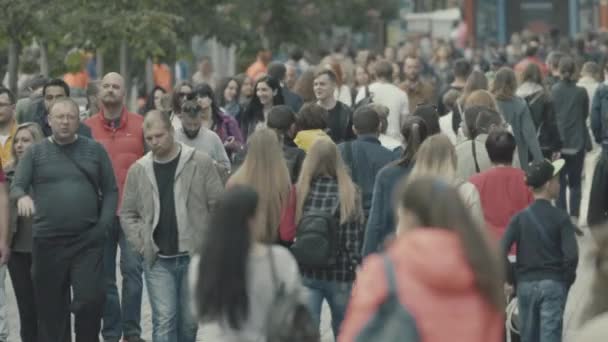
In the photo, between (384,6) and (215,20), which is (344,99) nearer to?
(215,20)

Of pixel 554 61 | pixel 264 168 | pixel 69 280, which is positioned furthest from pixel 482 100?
pixel 554 61

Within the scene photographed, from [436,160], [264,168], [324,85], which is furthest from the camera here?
[324,85]

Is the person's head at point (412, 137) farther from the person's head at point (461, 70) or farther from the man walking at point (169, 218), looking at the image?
the person's head at point (461, 70)

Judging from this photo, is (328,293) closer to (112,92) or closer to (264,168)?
(264,168)

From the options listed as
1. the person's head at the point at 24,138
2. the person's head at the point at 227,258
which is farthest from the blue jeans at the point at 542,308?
the person's head at the point at 227,258

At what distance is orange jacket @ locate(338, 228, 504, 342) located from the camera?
625cm

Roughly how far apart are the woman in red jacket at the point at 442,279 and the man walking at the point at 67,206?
532 centimetres

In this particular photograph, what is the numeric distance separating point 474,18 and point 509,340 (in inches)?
1527

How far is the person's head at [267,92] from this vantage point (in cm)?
1608

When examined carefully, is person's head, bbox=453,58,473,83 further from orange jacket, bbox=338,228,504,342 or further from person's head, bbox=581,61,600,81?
orange jacket, bbox=338,228,504,342

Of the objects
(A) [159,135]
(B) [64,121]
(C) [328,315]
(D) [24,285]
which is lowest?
(C) [328,315]

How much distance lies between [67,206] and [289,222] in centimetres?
135

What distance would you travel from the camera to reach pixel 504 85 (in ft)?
53.2

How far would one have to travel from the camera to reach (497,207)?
453 inches
